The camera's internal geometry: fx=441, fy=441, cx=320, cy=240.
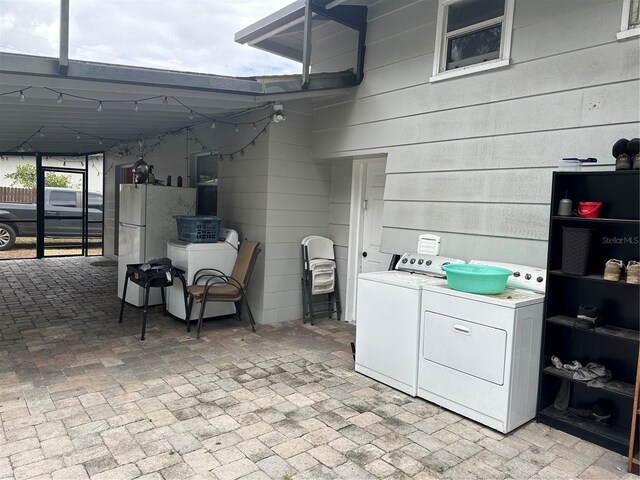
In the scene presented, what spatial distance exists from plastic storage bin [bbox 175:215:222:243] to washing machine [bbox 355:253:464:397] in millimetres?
2125

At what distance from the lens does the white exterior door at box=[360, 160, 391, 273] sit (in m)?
4.75

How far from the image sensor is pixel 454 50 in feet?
12.3

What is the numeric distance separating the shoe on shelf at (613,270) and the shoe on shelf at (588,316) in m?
0.26

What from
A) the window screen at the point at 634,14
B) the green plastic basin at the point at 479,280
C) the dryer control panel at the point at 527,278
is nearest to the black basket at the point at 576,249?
the dryer control panel at the point at 527,278

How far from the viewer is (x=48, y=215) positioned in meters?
9.29

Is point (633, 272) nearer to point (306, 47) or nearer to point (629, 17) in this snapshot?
point (629, 17)

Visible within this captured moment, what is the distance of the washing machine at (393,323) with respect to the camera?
3.14 metres

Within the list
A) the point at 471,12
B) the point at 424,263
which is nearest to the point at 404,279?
the point at 424,263

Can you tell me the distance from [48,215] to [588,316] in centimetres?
993

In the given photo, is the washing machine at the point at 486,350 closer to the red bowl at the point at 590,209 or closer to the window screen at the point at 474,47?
the red bowl at the point at 590,209

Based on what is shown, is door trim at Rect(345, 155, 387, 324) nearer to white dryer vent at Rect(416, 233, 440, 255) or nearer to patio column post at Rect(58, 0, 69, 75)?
white dryer vent at Rect(416, 233, 440, 255)

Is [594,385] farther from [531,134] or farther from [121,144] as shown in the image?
[121,144]

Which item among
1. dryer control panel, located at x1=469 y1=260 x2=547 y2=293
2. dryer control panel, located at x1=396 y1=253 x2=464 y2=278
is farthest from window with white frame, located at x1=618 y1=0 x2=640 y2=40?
dryer control panel, located at x1=396 y1=253 x2=464 y2=278

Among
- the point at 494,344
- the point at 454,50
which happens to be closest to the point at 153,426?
the point at 494,344
